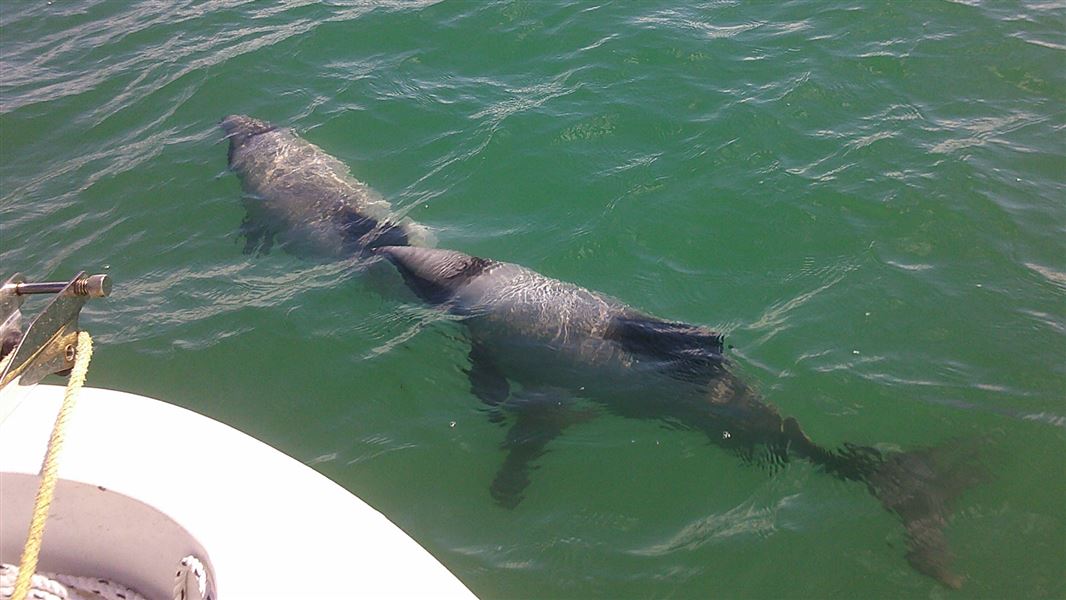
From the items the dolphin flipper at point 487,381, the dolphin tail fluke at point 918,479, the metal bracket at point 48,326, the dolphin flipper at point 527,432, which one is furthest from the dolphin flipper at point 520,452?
the metal bracket at point 48,326

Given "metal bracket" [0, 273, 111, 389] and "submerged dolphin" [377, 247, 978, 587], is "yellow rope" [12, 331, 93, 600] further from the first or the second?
"submerged dolphin" [377, 247, 978, 587]

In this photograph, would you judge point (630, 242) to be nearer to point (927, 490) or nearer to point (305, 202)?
point (927, 490)

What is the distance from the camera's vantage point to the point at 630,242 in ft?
25.6

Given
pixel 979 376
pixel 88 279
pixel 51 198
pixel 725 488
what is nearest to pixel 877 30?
pixel 979 376

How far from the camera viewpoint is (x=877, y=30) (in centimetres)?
985

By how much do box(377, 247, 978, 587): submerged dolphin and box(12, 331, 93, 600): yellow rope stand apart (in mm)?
3437

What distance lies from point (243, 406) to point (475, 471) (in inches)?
85.8

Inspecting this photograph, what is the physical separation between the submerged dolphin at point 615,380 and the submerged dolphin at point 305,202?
66 cm

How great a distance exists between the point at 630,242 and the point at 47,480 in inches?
226

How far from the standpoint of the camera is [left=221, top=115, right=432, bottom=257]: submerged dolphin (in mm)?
8598

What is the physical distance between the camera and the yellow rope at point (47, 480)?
105 inches

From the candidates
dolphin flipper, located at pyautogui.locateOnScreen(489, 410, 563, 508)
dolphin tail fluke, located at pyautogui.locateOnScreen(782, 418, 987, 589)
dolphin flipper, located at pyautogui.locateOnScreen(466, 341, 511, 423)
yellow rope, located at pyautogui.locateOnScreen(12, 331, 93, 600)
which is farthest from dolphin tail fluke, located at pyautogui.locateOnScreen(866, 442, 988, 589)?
yellow rope, located at pyautogui.locateOnScreen(12, 331, 93, 600)

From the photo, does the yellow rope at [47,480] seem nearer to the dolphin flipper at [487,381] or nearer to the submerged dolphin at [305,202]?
the dolphin flipper at [487,381]

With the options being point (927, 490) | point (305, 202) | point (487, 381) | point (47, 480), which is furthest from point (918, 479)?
point (305, 202)
